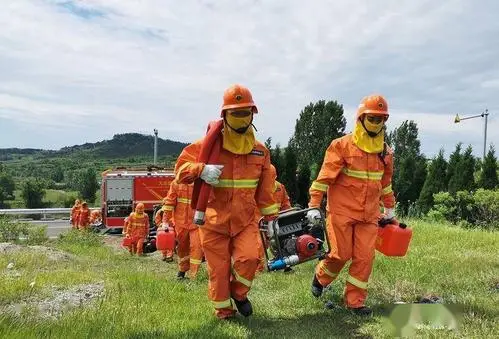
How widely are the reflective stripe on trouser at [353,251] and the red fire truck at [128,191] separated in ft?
55.5

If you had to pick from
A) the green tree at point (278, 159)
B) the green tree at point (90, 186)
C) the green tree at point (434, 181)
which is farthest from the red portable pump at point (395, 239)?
the green tree at point (90, 186)

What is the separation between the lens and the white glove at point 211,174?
485 centimetres

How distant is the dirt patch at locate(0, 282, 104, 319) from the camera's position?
4.89m

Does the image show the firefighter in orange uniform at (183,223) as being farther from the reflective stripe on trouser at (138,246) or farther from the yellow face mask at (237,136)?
the reflective stripe on trouser at (138,246)

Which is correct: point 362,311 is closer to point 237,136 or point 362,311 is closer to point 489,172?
point 237,136

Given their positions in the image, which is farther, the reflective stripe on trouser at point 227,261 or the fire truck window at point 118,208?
the fire truck window at point 118,208

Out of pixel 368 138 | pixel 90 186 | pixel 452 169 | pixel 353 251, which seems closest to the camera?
pixel 353 251

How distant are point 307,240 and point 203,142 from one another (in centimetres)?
143

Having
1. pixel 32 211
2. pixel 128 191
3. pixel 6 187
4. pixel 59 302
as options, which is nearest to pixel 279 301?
pixel 59 302

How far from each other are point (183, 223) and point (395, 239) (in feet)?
12.7

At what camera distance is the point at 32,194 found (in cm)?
4544

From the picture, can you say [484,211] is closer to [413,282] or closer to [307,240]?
[413,282]

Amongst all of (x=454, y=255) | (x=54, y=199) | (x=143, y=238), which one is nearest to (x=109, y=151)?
(x=54, y=199)

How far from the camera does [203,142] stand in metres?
5.06
